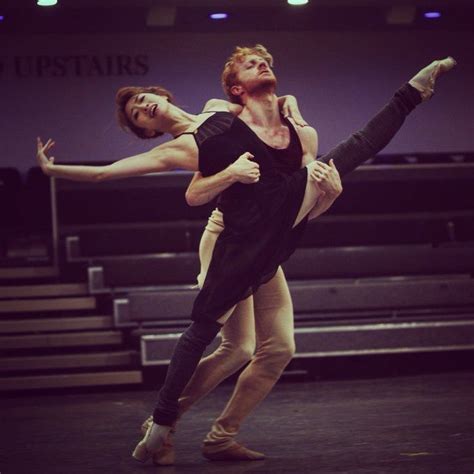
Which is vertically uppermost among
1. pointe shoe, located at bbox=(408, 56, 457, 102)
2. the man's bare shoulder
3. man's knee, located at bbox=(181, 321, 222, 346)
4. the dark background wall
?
the dark background wall

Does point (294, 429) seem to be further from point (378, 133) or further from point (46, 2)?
point (46, 2)

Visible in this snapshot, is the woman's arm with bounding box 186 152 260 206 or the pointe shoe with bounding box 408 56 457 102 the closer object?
the woman's arm with bounding box 186 152 260 206

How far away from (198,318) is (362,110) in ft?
17.0

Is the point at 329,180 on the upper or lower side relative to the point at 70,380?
upper

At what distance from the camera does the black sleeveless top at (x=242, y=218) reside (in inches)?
127

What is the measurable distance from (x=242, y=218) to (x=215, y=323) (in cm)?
33

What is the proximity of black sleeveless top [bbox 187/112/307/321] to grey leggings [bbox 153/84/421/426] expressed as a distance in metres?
0.06

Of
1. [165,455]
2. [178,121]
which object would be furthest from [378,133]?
[165,455]

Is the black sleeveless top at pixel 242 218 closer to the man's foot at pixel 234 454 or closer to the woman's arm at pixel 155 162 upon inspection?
the woman's arm at pixel 155 162

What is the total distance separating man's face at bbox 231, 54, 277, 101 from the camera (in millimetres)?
3410

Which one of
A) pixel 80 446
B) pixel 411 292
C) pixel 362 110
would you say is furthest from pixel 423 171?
pixel 80 446

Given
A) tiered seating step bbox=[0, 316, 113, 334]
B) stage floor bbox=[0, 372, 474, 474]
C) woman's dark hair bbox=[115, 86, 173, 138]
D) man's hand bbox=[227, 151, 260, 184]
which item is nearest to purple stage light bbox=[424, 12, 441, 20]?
stage floor bbox=[0, 372, 474, 474]

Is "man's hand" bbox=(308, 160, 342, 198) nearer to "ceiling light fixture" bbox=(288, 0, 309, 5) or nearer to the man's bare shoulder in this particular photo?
the man's bare shoulder

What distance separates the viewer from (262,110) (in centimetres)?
343
